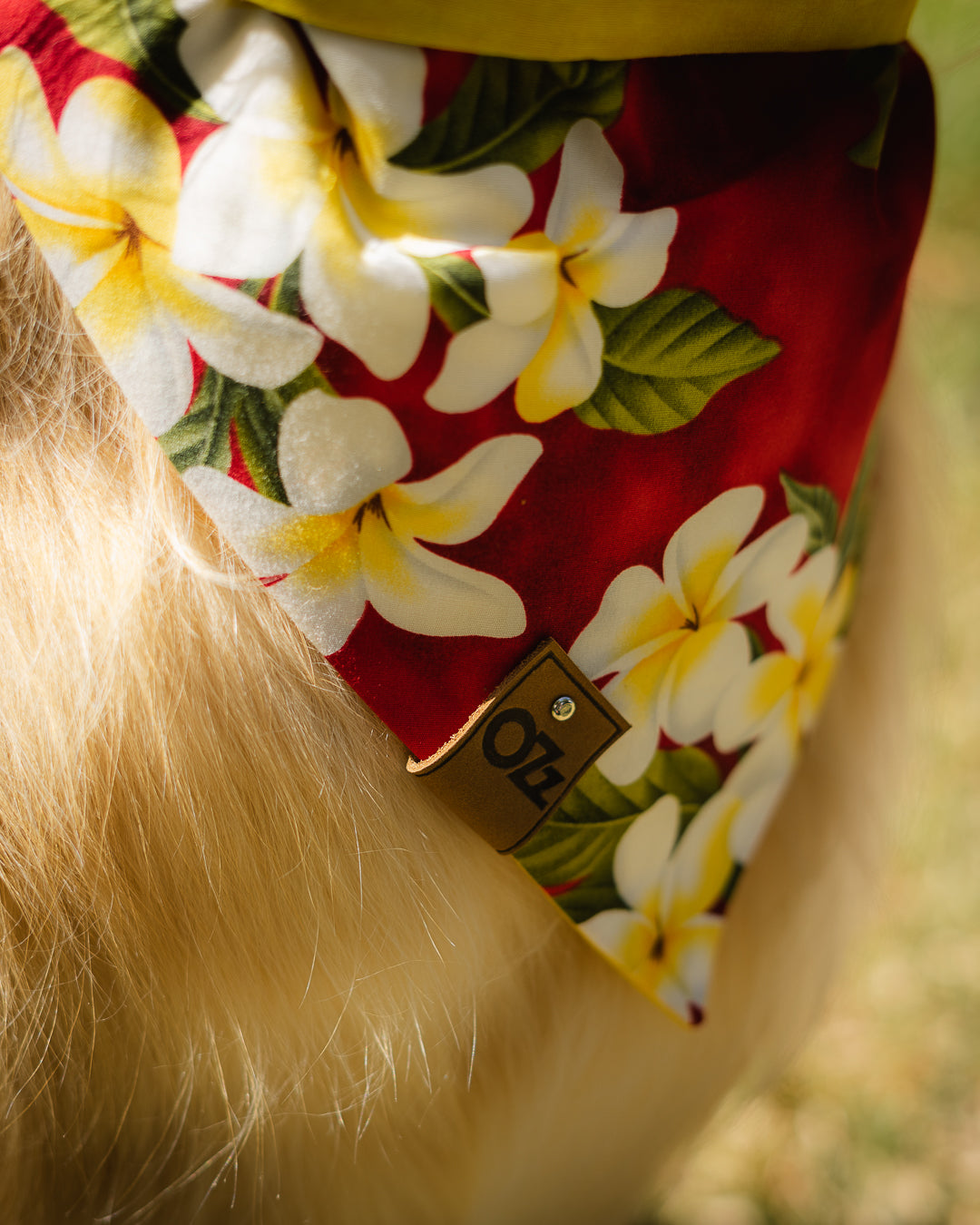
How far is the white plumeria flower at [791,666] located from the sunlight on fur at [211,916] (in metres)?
0.13

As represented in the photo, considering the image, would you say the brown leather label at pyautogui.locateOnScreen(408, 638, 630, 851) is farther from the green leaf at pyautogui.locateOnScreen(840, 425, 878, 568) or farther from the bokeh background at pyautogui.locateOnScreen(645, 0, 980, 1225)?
the bokeh background at pyautogui.locateOnScreen(645, 0, 980, 1225)

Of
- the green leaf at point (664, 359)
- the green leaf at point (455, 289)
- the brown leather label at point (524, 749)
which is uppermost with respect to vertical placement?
the green leaf at point (455, 289)

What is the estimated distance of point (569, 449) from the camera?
15.5 inches

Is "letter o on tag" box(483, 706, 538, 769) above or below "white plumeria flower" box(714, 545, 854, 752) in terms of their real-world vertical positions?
above

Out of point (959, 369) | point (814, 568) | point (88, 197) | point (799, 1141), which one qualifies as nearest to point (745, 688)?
point (814, 568)

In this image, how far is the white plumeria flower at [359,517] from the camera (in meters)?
0.36

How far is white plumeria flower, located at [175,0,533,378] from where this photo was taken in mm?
348

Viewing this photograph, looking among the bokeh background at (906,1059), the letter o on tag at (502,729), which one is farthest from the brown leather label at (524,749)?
the bokeh background at (906,1059)

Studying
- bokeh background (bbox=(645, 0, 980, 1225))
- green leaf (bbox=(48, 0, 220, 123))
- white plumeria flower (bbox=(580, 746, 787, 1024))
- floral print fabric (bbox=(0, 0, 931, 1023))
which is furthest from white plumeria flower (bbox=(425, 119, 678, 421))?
bokeh background (bbox=(645, 0, 980, 1225))

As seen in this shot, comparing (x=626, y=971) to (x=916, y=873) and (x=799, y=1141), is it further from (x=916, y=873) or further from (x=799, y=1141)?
Result: (x=916, y=873)

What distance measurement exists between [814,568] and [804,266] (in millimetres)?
150

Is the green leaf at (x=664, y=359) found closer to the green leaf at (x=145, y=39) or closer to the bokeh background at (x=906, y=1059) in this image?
the green leaf at (x=145, y=39)

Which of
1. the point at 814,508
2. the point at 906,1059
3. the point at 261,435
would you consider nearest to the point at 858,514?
the point at 814,508

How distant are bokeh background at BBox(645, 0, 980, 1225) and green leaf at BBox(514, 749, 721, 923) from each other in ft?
1.11
